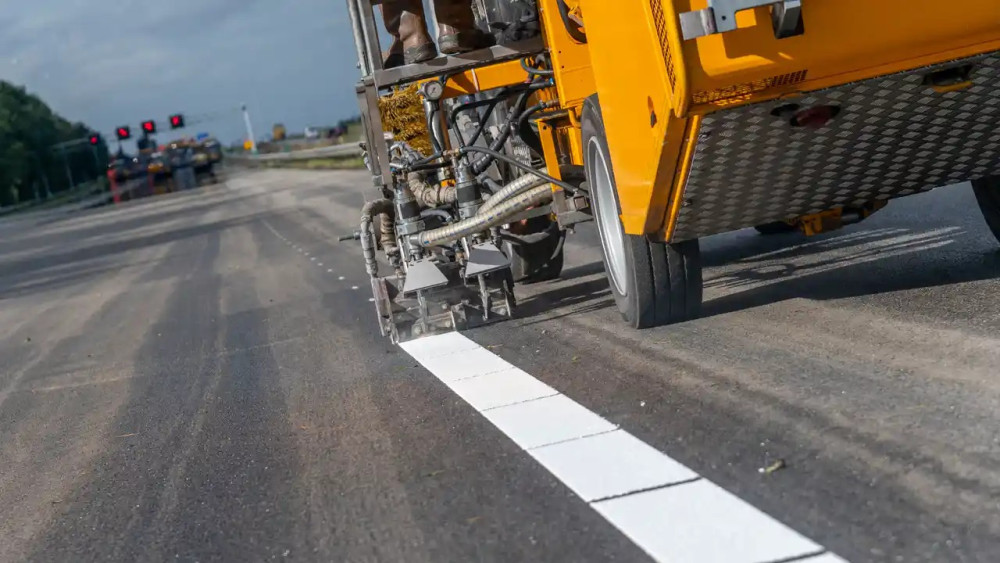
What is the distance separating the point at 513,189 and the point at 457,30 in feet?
3.68

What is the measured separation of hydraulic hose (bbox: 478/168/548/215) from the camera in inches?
303

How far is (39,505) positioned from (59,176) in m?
135

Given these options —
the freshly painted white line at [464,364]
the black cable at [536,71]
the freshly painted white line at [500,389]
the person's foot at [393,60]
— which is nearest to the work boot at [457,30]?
the black cable at [536,71]

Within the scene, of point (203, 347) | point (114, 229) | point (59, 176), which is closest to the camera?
point (203, 347)

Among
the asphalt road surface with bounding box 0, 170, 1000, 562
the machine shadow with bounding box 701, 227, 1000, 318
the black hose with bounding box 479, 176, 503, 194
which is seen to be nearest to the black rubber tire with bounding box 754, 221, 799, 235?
the asphalt road surface with bounding box 0, 170, 1000, 562

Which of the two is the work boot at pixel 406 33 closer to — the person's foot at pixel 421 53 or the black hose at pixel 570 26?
the person's foot at pixel 421 53

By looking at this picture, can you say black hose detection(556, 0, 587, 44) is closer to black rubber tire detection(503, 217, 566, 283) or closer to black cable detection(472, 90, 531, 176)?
black cable detection(472, 90, 531, 176)

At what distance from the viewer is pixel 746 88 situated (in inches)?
193

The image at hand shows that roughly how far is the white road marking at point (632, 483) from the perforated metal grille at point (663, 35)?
4.56ft

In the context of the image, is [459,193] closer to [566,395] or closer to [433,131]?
[433,131]

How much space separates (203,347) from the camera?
32.4 feet

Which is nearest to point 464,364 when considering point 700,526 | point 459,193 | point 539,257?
point 459,193

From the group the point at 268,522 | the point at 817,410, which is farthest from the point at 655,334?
the point at 268,522

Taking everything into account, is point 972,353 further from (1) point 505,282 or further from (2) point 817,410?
(1) point 505,282
